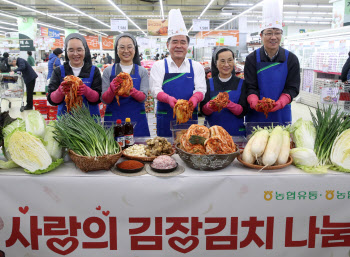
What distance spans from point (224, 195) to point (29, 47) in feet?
48.2

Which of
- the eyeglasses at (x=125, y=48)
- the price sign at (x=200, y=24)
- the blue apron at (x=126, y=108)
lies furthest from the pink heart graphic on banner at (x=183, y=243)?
the price sign at (x=200, y=24)

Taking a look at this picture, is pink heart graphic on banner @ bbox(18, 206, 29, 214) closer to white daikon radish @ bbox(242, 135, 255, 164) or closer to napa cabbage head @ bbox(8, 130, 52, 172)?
napa cabbage head @ bbox(8, 130, 52, 172)

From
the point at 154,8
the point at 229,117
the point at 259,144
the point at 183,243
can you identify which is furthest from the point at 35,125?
the point at 154,8

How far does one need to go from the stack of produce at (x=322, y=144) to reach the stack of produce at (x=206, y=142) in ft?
1.54

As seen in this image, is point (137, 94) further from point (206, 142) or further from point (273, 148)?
point (273, 148)

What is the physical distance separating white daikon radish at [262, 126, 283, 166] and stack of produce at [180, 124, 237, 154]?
0.69 ft

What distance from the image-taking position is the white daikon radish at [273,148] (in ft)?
6.51

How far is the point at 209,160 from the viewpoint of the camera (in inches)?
77.7

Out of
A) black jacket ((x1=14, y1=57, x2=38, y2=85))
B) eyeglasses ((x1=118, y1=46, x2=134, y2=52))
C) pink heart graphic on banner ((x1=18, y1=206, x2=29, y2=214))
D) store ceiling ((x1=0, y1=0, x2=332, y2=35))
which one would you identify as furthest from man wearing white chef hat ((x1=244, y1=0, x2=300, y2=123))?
store ceiling ((x1=0, y1=0, x2=332, y2=35))

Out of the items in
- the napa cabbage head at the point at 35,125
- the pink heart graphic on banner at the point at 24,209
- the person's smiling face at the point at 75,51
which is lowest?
the pink heart graphic on banner at the point at 24,209

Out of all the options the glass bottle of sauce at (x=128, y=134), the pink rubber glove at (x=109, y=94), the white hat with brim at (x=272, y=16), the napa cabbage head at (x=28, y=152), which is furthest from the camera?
the white hat with brim at (x=272, y=16)

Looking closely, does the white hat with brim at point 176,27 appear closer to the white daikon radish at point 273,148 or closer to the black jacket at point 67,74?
the black jacket at point 67,74

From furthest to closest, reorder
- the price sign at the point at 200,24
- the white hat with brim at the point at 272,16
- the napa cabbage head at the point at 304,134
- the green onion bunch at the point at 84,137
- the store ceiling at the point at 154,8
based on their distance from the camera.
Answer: the store ceiling at the point at 154,8
the price sign at the point at 200,24
the white hat with brim at the point at 272,16
the napa cabbage head at the point at 304,134
the green onion bunch at the point at 84,137

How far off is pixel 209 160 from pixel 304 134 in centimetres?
77
